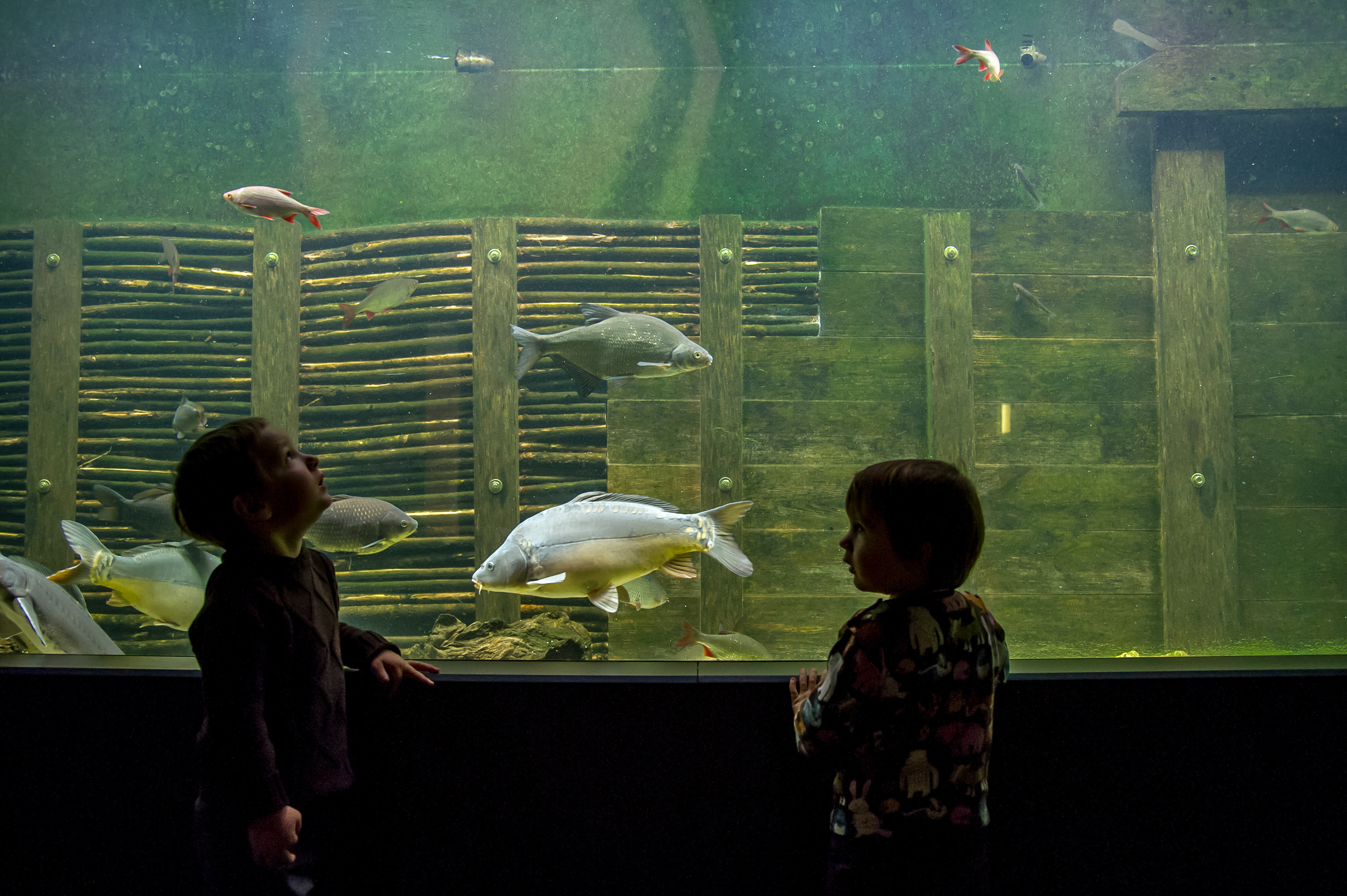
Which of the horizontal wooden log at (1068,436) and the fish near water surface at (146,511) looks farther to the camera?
the horizontal wooden log at (1068,436)

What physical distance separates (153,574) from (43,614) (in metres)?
0.73

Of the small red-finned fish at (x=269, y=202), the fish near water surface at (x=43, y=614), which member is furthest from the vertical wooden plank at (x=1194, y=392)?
the fish near water surface at (x=43, y=614)

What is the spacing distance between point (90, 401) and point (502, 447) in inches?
135

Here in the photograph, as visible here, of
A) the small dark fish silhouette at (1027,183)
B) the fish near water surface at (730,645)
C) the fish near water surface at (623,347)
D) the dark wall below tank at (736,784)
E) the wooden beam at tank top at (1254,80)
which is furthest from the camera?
the small dark fish silhouette at (1027,183)

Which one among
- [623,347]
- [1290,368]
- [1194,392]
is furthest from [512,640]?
[1290,368]

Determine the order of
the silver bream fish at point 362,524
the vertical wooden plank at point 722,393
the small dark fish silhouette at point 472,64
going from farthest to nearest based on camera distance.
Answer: the small dark fish silhouette at point 472,64, the vertical wooden plank at point 722,393, the silver bream fish at point 362,524

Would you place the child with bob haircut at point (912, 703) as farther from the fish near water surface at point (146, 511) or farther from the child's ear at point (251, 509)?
the fish near water surface at point (146, 511)

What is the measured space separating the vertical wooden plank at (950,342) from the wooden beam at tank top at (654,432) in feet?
6.23

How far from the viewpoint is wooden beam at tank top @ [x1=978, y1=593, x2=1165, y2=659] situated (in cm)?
553

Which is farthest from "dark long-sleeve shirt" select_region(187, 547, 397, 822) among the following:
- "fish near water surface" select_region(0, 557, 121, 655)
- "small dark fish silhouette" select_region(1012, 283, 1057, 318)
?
"small dark fish silhouette" select_region(1012, 283, 1057, 318)

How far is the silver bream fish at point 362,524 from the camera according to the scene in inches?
134

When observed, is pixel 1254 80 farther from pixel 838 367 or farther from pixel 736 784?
pixel 736 784

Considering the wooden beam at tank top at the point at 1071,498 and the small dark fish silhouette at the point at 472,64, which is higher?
the small dark fish silhouette at the point at 472,64

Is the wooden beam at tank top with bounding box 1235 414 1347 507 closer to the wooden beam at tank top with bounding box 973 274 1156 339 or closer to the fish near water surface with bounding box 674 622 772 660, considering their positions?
the wooden beam at tank top with bounding box 973 274 1156 339
